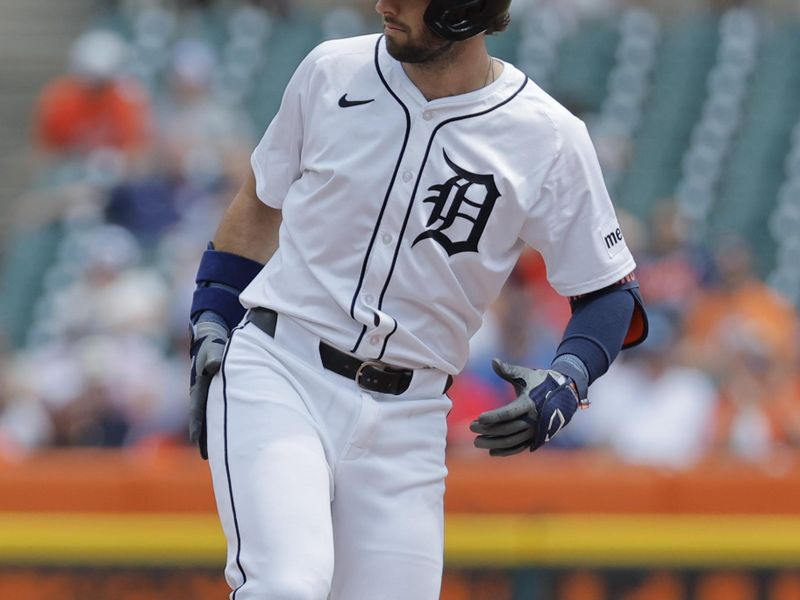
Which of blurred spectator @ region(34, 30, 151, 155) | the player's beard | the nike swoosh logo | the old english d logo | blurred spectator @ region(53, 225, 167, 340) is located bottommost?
blurred spectator @ region(53, 225, 167, 340)

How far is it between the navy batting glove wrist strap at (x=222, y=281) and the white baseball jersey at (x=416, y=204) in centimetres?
26

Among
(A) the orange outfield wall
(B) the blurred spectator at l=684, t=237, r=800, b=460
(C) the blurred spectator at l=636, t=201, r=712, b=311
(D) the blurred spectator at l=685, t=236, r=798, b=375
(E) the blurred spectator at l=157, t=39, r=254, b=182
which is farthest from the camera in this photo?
(E) the blurred spectator at l=157, t=39, r=254, b=182

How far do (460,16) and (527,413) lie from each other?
2.92ft

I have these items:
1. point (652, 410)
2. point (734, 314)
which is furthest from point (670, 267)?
point (652, 410)

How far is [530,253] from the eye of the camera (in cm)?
822

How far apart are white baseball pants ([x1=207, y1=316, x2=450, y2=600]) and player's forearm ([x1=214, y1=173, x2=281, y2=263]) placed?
308 millimetres

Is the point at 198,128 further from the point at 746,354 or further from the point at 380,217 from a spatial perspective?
the point at 380,217

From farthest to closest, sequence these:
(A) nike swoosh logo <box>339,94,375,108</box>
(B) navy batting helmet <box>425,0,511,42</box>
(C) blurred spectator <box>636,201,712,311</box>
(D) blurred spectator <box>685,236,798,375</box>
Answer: (C) blurred spectator <box>636,201,712,311</box>
(D) blurred spectator <box>685,236,798,375</box>
(A) nike swoosh logo <box>339,94,375,108</box>
(B) navy batting helmet <box>425,0,511,42</box>

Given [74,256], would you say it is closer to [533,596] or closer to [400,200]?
[533,596]

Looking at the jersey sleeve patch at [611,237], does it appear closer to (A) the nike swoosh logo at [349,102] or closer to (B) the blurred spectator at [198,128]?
(A) the nike swoosh logo at [349,102]

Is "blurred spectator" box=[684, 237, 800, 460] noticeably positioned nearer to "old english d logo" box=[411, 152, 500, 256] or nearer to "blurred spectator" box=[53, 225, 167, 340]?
"blurred spectator" box=[53, 225, 167, 340]

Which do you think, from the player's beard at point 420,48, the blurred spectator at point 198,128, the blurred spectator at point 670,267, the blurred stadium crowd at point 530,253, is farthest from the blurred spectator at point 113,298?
the player's beard at point 420,48

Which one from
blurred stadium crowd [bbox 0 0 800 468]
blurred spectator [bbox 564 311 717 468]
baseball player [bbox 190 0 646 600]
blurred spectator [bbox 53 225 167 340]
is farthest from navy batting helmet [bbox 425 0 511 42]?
blurred spectator [bbox 53 225 167 340]

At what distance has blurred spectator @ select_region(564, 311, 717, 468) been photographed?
7.37 m
